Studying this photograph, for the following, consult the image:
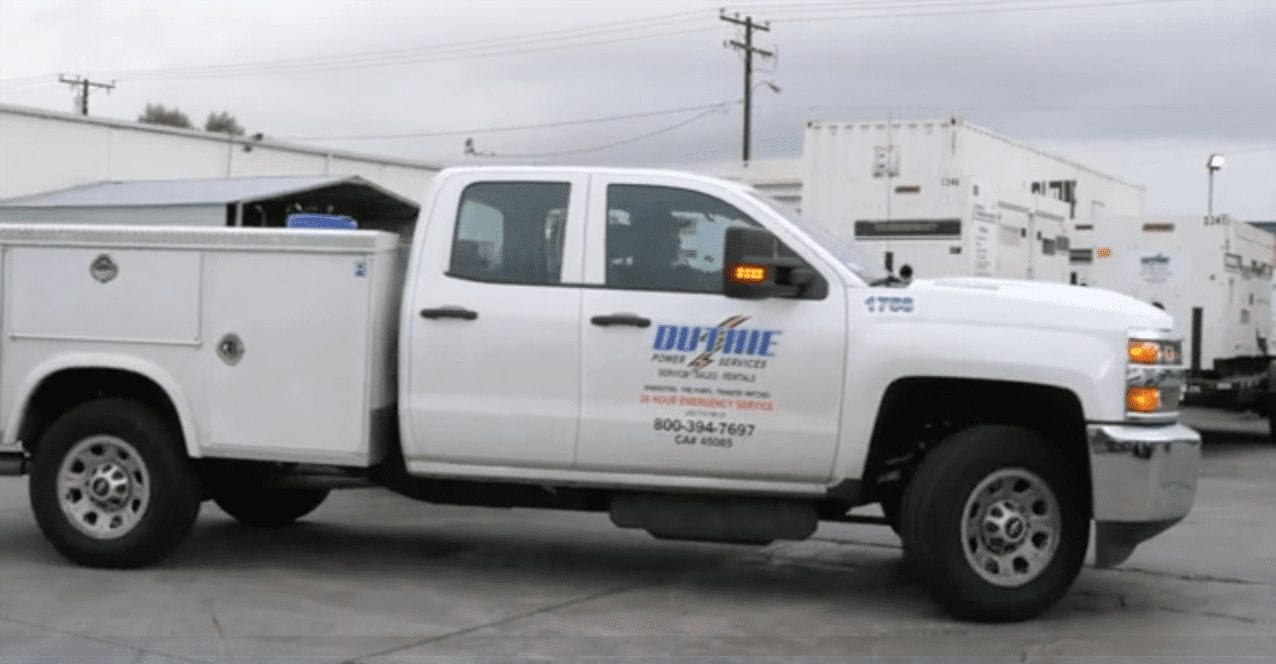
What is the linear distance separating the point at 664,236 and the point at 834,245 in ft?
2.89

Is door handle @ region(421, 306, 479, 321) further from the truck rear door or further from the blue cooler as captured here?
the blue cooler

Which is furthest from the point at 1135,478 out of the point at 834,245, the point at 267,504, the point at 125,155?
the point at 125,155

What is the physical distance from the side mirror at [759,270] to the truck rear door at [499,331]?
794 mm

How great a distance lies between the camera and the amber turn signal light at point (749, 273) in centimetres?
763

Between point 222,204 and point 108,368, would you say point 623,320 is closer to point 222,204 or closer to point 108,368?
point 108,368

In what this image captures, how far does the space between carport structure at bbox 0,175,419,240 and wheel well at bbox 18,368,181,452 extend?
681 centimetres

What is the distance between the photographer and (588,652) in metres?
6.95

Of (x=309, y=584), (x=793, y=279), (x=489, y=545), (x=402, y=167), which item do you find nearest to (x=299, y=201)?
(x=489, y=545)

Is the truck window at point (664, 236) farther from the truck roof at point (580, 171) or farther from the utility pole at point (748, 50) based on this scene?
the utility pole at point (748, 50)

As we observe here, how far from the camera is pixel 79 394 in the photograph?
29.0 feet

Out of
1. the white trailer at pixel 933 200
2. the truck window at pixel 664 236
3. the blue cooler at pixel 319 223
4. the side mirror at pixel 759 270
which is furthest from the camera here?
the white trailer at pixel 933 200

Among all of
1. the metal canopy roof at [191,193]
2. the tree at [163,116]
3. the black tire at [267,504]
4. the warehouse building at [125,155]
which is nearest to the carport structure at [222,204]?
the metal canopy roof at [191,193]

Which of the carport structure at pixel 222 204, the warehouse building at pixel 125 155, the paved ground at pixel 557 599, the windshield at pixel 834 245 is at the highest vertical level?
the warehouse building at pixel 125 155

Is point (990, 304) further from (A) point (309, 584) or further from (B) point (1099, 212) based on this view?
(B) point (1099, 212)
